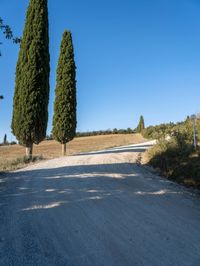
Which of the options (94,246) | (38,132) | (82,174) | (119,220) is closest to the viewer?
(94,246)

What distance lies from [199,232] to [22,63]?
18.1 meters

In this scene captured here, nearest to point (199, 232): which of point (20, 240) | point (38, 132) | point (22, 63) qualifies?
point (20, 240)

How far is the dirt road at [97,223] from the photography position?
4.05 meters

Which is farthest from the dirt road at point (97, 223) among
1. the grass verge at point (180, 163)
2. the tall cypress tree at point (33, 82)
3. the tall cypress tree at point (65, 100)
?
the tall cypress tree at point (65, 100)

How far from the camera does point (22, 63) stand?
20688mm

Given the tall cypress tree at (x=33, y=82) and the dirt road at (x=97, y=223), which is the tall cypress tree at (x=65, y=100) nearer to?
the tall cypress tree at (x=33, y=82)

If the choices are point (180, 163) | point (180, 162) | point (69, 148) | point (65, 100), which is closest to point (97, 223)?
point (180, 163)

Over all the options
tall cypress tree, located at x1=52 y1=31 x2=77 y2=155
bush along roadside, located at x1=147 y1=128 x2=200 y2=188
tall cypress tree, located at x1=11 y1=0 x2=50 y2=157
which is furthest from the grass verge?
tall cypress tree, located at x1=52 y1=31 x2=77 y2=155

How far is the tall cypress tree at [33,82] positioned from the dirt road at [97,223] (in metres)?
11.0

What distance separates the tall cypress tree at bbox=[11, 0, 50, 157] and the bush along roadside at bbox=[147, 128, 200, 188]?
27.7 feet

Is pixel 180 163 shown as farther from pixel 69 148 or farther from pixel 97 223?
pixel 69 148

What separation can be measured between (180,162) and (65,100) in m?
15.4

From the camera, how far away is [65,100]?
2544cm

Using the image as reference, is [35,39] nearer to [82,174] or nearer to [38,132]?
[38,132]
